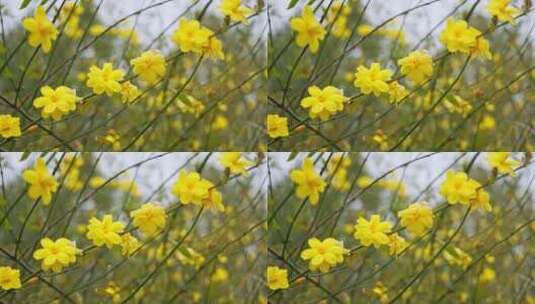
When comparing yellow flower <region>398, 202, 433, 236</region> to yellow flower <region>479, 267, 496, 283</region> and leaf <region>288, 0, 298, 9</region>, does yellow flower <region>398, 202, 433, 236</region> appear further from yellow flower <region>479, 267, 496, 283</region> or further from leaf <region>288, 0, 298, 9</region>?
leaf <region>288, 0, 298, 9</region>

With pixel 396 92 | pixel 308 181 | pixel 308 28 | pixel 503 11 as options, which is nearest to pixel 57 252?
pixel 308 181

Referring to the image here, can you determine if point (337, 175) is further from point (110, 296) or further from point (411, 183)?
point (110, 296)

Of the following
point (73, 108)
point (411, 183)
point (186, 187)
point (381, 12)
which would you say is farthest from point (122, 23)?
point (411, 183)

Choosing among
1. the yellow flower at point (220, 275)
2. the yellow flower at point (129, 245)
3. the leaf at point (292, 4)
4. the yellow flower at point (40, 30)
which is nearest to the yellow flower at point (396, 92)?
the leaf at point (292, 4)

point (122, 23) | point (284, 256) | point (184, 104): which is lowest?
point (284, 256)

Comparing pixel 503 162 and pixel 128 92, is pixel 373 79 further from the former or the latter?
pixel 128 92

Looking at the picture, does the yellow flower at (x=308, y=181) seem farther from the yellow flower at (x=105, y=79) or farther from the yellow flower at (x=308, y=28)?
the yellow flower at (x=105, y=79)

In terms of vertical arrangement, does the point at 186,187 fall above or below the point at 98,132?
below
